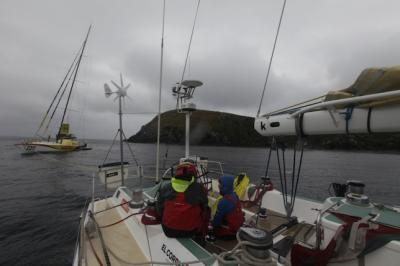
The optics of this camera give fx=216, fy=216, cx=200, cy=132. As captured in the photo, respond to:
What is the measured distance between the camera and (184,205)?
3.60m

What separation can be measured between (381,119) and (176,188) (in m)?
2.98

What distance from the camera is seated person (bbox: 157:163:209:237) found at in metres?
3.62

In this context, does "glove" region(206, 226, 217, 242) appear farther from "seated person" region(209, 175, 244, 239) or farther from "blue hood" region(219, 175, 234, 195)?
"blue hood" region(219, 175, 234, 195)

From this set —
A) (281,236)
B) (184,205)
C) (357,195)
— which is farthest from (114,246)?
(357,195)

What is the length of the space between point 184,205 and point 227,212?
37.9 inches

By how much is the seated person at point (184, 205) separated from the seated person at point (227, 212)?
1.43 ft

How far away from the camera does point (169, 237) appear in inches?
151

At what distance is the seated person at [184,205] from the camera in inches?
142

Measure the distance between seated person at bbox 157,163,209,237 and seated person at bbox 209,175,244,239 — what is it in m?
0.44

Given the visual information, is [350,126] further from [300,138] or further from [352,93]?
[300,138]

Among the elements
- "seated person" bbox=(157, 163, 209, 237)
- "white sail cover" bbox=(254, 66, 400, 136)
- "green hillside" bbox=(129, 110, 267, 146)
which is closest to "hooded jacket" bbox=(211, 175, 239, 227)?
"seated person" bbox=(157, 163, 209, 237)

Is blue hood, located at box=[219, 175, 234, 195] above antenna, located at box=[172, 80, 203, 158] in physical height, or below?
below

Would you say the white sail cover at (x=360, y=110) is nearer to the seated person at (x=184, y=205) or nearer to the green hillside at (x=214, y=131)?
the seated person at (x=184, y=205)

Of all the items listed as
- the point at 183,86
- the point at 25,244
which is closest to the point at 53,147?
the point at 25,244
